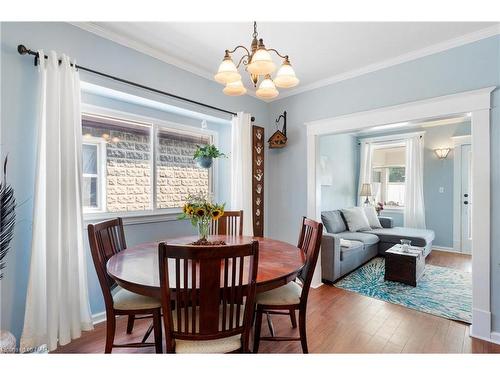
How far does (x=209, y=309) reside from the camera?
1236 millimetres

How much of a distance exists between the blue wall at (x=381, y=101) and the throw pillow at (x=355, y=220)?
1.64 metres

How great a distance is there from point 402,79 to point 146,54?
257 cm

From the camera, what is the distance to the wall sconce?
4988 mm

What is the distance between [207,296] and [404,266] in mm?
3013

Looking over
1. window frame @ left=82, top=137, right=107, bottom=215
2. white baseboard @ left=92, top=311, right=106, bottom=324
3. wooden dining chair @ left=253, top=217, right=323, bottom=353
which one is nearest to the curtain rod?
window frame @ left=82, top=137, right=107, bottom=215

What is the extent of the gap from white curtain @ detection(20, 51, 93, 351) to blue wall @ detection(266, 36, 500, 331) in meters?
2.45

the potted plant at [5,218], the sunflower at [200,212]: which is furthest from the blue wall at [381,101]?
the potted plant at [5,218]

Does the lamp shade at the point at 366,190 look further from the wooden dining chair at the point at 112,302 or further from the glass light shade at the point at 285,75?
the wooden dining chair at the point at 112,302

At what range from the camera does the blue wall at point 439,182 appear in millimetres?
4969

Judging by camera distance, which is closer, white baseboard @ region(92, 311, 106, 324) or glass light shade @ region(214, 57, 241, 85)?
glass light shade @ region(214, 57, 241, 85)

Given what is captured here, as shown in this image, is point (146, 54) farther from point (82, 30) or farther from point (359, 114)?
→ point (359, 114)

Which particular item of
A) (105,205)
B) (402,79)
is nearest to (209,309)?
(105,205)

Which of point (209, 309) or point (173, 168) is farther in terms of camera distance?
point (173, 168)

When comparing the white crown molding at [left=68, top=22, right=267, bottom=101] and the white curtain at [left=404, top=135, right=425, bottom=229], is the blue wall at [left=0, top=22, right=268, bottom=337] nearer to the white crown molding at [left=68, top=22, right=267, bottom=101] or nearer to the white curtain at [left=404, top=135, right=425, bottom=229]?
the white crown molding at [left=68, top=22, right=267, bottom=101]
